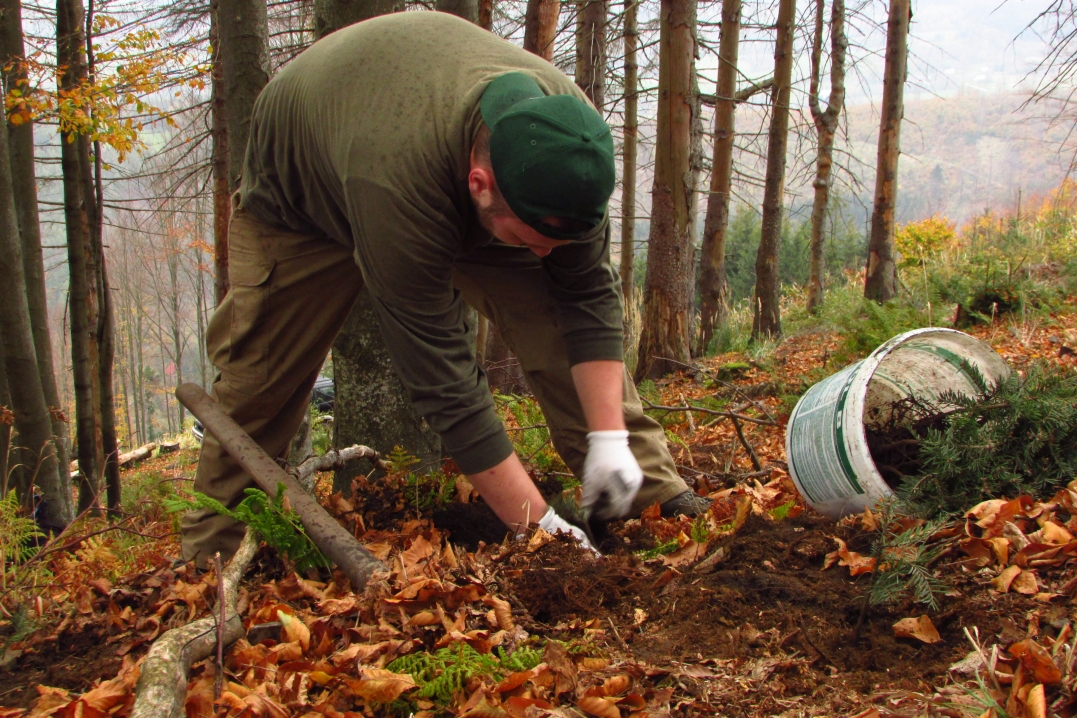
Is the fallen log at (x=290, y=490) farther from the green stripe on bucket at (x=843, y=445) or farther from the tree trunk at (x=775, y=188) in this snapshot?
the tree trunk at (x=775, y=188)

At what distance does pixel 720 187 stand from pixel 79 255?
8284 millimetres

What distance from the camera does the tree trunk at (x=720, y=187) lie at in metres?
9.98

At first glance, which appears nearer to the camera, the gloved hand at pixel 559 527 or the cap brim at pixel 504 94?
the cap brim at pixel 504 94

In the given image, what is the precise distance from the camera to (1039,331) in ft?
18.2

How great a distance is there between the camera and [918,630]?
1.76 m

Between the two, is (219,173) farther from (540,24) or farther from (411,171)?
(411,171)

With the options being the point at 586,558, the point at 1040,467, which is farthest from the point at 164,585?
the point at 1040,467

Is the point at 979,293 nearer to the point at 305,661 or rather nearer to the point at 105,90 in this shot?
the point at 305,661

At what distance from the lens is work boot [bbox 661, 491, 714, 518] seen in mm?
2873

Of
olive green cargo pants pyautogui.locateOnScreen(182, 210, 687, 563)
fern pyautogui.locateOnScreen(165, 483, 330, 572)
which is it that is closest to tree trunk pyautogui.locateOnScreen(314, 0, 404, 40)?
olive green cargo pants pyautogui.locateOnScreen(182, 210, 687, 563)

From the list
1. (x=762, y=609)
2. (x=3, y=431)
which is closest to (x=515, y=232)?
(x=762, y=609)

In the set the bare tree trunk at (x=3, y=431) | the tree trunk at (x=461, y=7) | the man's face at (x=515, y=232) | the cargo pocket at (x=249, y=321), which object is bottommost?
the bare tree trunk at (x=3, y=431)

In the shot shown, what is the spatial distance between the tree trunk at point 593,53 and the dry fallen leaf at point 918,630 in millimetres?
6852

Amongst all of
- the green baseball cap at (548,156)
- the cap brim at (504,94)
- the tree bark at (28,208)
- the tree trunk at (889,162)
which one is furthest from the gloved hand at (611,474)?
the tree trunk at (889,162)
